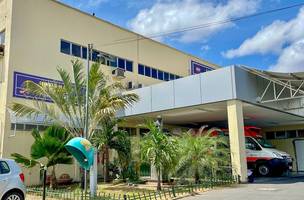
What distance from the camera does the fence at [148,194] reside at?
11578 millimetres

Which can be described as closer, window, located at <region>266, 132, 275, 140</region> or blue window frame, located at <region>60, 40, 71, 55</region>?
blue window frame, located at <region>60, 40, 71, 55</region>

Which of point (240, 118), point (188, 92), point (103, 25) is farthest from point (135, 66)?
point (240, 118)

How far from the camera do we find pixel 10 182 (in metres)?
10.4

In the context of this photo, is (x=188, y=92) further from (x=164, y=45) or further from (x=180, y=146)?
(x=164, y=45)

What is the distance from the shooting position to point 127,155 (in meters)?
17.9

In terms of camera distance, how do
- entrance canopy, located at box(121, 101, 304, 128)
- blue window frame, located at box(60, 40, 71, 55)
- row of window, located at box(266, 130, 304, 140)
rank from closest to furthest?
entrance canopy, located at box(121, 101, 304, 128)
blue window frame, located at box(60, 40, 71, 55)
row of window, located at box(266, 130, 304, 140)

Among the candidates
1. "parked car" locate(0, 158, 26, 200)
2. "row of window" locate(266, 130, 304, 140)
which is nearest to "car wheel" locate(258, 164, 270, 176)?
"row of window" locate(266, 130, 304, 140)

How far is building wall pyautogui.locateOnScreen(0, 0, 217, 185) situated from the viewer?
708 inches

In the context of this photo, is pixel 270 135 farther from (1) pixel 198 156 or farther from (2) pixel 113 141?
(2) pixel 113 141

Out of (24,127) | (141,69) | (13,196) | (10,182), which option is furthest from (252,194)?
(141,69)

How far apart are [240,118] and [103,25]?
40.3ft

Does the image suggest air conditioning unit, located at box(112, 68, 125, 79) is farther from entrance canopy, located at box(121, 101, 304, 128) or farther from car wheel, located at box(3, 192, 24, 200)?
car wheel, located at box(3, 192, 24, 200)

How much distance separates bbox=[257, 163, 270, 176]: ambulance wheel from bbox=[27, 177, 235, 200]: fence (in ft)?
18.2

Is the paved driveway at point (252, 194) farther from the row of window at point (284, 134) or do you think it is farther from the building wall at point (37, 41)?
the row of window at point (284, 134)
